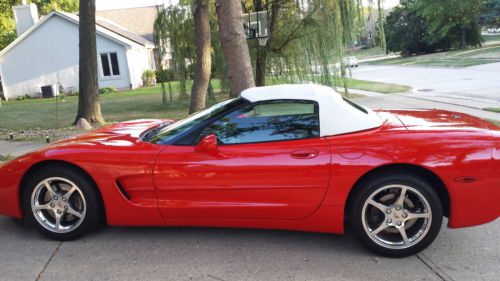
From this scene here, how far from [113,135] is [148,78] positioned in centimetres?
2902

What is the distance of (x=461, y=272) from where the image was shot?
9.90ft

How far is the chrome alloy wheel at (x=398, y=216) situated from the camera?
3.25 meters

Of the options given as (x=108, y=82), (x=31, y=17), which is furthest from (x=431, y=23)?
(x=31, y=17)

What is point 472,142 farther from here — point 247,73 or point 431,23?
point 431,23

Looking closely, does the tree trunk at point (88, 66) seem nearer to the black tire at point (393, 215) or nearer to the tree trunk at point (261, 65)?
the tree trunk at point (261, 65)

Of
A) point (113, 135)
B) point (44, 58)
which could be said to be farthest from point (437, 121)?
point (44, 58)

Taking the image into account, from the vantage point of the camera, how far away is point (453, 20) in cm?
4450

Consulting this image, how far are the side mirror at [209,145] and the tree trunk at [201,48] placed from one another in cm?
836

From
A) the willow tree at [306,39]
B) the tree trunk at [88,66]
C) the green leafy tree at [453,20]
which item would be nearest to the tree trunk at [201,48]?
the willow tree at [306,39]

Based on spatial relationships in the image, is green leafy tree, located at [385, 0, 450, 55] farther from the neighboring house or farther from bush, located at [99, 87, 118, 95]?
bush, located at [99, 87, 118, 95]

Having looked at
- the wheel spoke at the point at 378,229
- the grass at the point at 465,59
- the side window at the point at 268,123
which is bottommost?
the wheel spoke at the point at 378,229

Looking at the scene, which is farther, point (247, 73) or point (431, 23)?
point (431, 23)

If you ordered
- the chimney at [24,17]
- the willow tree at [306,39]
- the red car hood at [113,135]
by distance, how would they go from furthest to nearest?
1. the chimney at [24,17]
2. the willow tree at [306,39]
3. the red car hood at [113,135]

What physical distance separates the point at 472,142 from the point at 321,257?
4.78 feet
